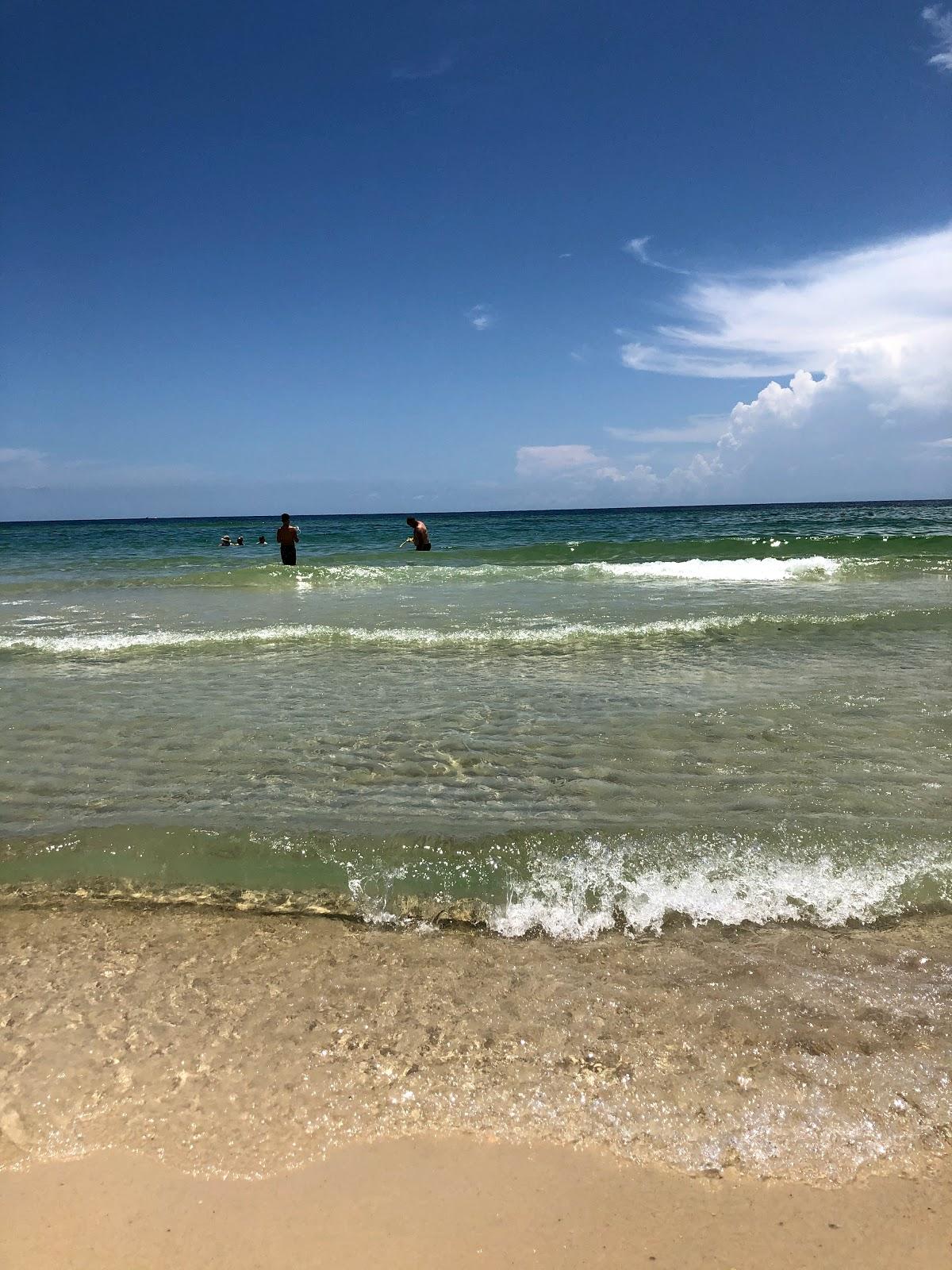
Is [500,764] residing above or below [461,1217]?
above

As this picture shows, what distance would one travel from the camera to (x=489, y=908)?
3223mm

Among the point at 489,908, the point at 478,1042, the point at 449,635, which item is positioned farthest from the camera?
the point at 449,635

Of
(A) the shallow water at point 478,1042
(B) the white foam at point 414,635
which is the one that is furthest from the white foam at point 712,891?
(B) the white foam at point 414,635

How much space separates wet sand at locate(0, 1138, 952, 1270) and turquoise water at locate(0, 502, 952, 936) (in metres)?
1.20

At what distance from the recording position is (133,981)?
2.75m

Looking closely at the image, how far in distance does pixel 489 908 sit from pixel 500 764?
1.76 metres

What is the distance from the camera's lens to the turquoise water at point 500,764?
11.2 feet

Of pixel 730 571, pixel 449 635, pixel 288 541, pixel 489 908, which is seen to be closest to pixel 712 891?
pixel 489 908

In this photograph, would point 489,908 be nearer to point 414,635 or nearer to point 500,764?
point 500,764

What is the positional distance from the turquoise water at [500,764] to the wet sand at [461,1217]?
120cm

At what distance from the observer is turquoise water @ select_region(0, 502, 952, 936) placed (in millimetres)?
3416

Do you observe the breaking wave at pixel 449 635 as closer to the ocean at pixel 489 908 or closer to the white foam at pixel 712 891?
the ocean at pixel 489 908

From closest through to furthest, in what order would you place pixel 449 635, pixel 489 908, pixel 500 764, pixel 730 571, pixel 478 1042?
pixel 478 1042 → pixel 489 908 → pixel 500 764 → pixel 449 635 → pixel 730 571

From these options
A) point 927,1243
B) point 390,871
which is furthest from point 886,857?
point 390,871
